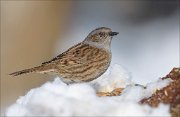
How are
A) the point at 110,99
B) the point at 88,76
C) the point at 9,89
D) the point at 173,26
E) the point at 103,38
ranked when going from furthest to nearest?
the point at 173,26 → the point at 9,89 → the point at 103,38 → the point at 88,76 → the point at 110,99

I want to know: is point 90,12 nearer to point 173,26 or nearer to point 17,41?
point 173,26

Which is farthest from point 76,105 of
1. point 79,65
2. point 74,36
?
point 74,36

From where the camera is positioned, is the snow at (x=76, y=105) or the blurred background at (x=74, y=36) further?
the blurred background at (x=74, y=36)

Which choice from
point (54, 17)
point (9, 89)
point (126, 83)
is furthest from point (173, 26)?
point (126, 83)

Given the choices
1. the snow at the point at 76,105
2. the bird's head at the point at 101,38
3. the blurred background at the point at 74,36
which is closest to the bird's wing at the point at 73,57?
the bird's head at the point at 101,38

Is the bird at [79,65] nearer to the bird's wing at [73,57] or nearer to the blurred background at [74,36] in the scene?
the bird's wing at [73,57]

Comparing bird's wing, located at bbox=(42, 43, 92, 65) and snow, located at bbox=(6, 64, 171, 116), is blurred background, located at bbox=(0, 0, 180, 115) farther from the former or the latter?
snow, located at bbox=(6, 64, 171, 116)

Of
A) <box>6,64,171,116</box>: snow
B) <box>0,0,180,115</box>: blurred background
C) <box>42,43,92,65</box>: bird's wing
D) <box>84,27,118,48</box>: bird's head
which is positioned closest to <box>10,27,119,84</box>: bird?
<box>42,43,92,65</box>: bird's wing
